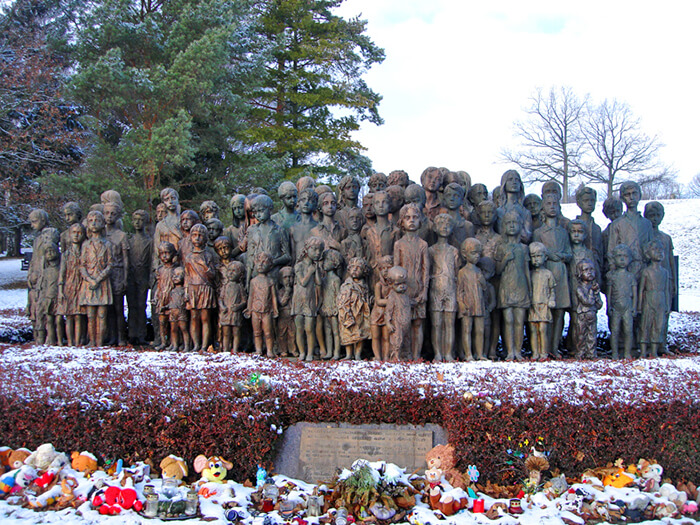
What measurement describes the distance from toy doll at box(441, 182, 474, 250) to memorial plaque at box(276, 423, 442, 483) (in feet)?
10.0

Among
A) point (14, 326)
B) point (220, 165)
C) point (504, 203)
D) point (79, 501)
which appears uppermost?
point (220, 165)

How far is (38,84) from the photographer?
57.0ft

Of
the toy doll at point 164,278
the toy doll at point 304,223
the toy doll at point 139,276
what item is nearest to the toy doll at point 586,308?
the toy doll at point 304,223

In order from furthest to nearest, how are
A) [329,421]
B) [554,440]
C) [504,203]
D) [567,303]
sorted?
[504,203]
[567,303]
[329,421]
[554,440]

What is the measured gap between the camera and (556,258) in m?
7.27

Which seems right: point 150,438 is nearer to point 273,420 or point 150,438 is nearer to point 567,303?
point 273,420

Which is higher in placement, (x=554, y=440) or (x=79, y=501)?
(x=554, y=440)

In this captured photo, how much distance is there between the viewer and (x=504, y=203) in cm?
824

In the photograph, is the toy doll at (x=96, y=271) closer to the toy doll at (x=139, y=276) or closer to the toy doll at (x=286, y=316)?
the toy doll at (x=139, y=276)

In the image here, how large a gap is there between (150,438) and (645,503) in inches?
→ 160

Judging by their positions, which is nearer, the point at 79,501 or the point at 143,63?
the point at 79,501

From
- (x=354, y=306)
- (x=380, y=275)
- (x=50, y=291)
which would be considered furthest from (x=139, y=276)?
(x=380, y=275)

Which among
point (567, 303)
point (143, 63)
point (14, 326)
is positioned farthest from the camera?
point (143, 63)

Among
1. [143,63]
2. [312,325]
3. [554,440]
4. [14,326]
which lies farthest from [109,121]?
[554,440]
